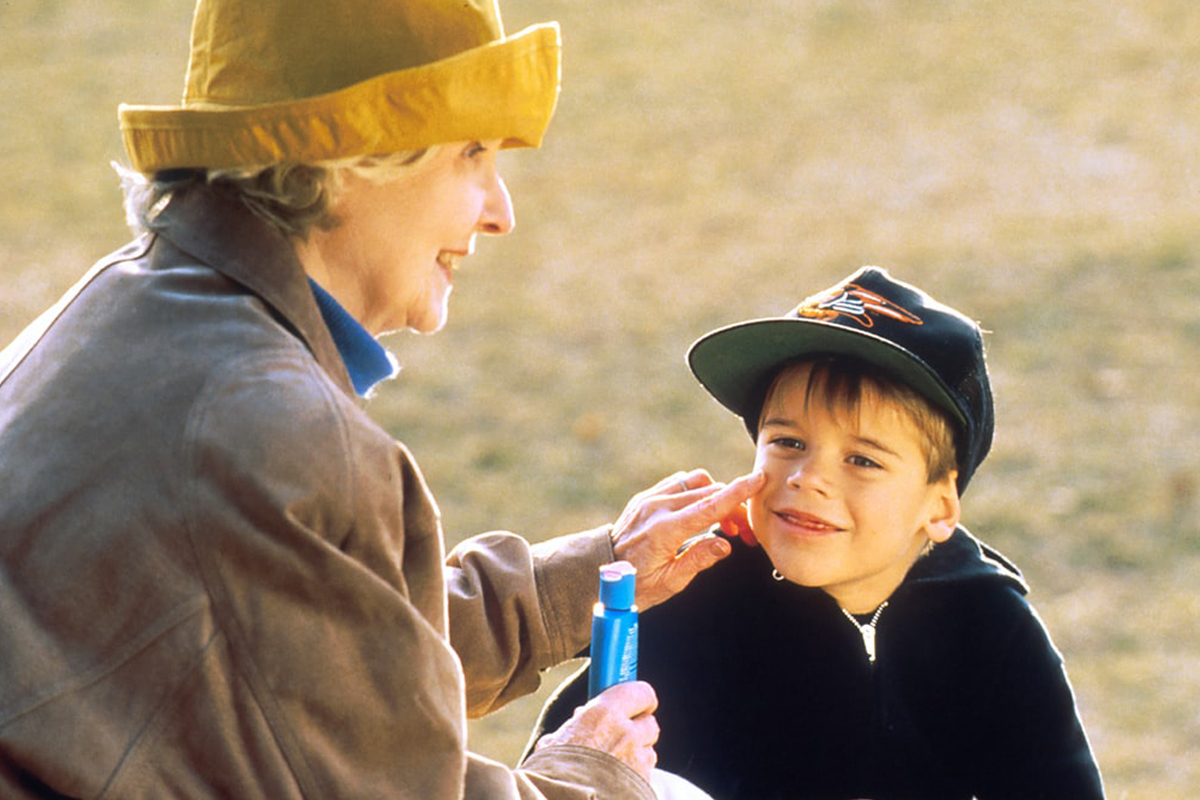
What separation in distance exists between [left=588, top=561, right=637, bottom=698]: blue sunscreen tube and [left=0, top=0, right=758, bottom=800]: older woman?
0.09 m

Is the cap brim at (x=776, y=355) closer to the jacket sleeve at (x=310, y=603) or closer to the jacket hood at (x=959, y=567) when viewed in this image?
the jacket hood at (x=959, y=567)

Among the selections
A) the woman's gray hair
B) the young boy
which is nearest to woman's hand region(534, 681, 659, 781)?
the young boy

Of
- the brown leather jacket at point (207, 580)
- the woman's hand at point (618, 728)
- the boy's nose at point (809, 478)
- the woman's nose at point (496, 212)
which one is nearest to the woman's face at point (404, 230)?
the woman's nose at point (496, 212)

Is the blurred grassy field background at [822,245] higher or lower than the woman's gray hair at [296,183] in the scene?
lower

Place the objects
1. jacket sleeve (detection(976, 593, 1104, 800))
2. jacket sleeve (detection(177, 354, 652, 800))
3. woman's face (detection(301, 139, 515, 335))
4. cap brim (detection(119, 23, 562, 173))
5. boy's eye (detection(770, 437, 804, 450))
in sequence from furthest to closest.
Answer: boy's eye (detection(770, 437, 804, 450))
jacket sleeve (detection(976, 593, 1104, 800))
woman's face (detection(301, 139, 515, 335))
cap brim (detection(119, 23, 562, 173))
jacket sleeve (detection(177, 354, 652, 800))

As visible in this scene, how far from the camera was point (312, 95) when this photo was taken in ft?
6.40

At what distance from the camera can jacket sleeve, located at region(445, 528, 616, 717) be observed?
254 centimetres

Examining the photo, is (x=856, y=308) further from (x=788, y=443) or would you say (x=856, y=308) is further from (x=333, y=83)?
(x=333, y=83)

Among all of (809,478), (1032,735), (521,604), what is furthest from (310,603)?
(1032,735)

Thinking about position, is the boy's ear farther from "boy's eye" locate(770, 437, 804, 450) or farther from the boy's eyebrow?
"boy's eye" locate(770, 437, 804, 450)

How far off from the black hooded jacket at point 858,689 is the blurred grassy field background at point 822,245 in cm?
168

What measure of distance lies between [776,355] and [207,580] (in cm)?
110

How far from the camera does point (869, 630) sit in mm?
2592

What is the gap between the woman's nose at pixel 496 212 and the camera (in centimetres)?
214
